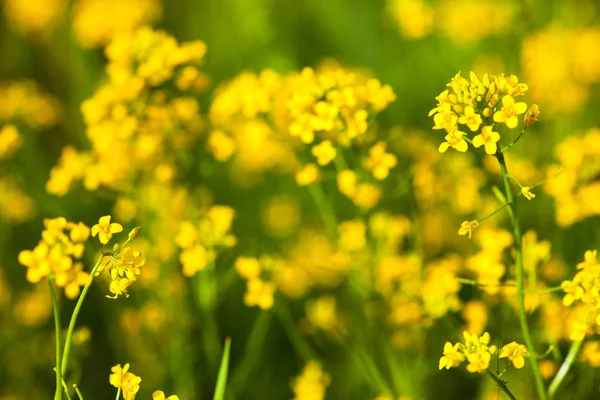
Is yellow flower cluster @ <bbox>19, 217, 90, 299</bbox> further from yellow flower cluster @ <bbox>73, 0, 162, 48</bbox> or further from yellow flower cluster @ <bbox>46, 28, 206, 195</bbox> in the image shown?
yellow flower cluster @ <bbox>73, 0, 162, 48</bbox>

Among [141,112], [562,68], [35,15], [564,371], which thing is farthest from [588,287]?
[35,15]

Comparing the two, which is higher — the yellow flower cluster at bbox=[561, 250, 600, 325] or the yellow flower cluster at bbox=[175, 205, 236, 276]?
the yellow flower cluster at bbox=[175, 205, 236, 276]

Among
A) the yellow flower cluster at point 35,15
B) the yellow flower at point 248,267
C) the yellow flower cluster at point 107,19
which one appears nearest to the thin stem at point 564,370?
the yellow flower at point 248,267

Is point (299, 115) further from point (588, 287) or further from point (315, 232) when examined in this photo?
point (315, 232)

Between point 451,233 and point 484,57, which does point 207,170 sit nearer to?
point 451,233

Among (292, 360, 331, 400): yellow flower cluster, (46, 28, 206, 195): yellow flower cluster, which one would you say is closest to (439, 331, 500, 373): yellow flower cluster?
(292, 360, 331, 400): yellow flower cluster

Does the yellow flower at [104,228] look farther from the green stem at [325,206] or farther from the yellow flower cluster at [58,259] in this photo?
the green stem at [325,206]

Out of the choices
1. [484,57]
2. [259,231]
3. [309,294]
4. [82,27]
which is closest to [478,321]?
[309,294]
